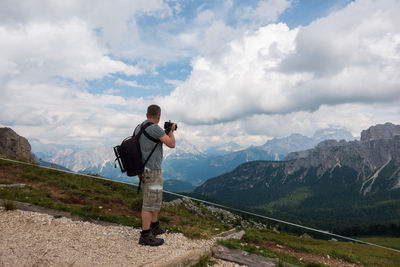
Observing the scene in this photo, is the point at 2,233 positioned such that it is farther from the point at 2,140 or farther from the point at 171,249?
the point at 2,140

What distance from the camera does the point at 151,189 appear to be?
7633mm

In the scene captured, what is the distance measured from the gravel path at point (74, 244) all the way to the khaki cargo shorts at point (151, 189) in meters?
1.27

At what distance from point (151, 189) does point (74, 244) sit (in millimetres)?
2691

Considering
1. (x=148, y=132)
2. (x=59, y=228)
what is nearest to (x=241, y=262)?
(x=148, y=132)

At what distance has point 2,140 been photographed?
155 feet

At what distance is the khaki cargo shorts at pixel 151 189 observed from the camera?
7.64m

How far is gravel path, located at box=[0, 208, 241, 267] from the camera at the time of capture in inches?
235

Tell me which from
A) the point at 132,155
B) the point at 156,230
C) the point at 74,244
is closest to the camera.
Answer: the point at 74,244

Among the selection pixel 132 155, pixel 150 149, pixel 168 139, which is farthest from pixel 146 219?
pixel 168 139

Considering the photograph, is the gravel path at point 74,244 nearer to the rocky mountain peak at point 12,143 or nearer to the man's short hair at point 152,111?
the man's short hair at point 152,111

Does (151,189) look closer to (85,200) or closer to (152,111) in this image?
(152,111)

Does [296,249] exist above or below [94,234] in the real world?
below

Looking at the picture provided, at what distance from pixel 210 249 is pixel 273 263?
6.73 feet

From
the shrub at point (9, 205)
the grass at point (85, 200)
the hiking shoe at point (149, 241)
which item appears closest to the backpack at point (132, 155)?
the hiking shoe at point (149, 241)
